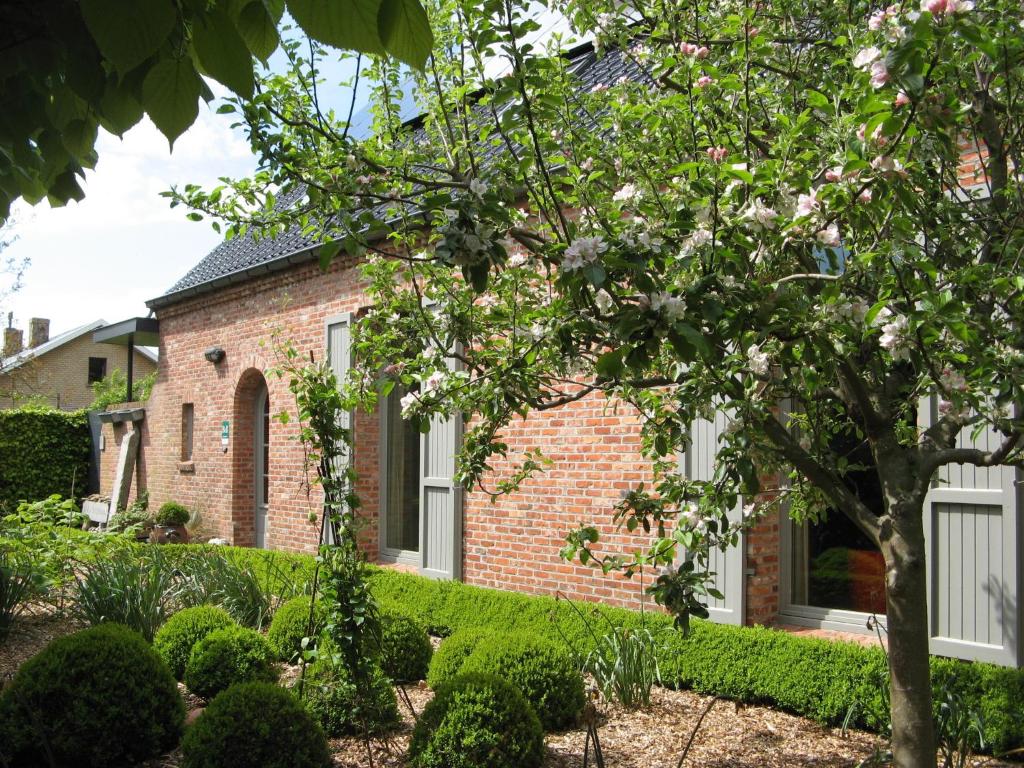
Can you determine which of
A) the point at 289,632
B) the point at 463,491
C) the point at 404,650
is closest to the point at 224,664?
the point at 289,632

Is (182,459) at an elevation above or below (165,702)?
above

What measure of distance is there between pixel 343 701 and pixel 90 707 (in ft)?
4.12

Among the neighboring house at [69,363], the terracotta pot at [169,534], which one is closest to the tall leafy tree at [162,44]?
the terracotta pot at [169,534]

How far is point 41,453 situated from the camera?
17.2 m

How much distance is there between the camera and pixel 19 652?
20.6 ft

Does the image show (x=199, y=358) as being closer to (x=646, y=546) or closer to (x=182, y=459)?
(x=182, y=459)

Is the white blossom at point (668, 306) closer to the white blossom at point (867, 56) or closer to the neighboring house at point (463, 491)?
the white blossom at point (867, 56)

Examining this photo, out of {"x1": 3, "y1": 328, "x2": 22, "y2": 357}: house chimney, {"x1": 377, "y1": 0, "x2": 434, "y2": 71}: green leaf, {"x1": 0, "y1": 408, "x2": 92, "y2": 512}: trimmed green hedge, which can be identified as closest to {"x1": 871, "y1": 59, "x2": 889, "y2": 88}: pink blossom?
{"x1": 377, "y1": 0, "x2": 434, "y2": 71}: green leaf

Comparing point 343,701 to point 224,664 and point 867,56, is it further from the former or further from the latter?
point 867,56

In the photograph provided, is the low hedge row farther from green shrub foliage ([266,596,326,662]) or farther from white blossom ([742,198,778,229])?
white blossom ([742,198,778,229])

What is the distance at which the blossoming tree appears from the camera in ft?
7.57

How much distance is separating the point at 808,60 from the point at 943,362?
178 cm

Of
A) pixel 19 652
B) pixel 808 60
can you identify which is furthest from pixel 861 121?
pixel 19 652

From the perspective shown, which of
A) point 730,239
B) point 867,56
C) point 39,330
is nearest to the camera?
point 867,56
